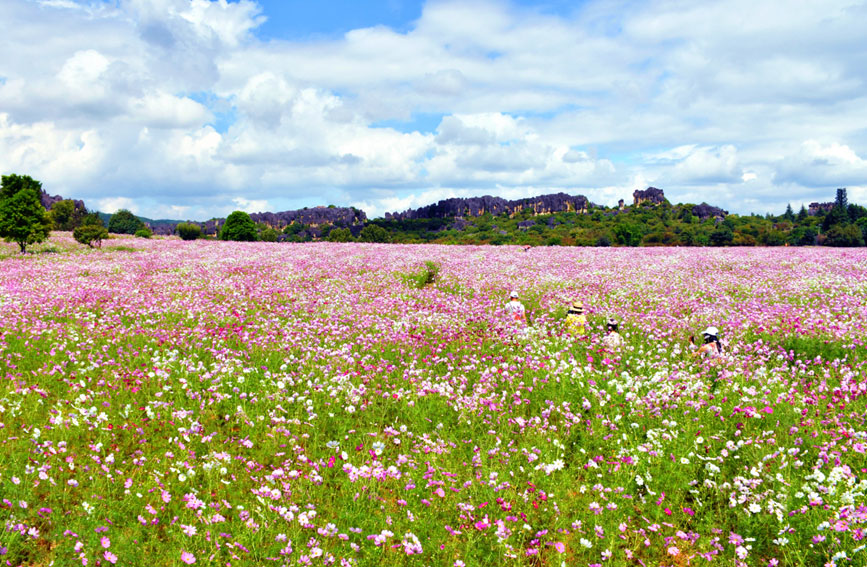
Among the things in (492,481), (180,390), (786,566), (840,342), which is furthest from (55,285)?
(840,342)

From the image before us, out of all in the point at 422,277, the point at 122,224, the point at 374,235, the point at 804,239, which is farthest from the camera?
the point at 122,224

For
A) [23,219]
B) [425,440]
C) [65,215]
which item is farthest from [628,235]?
[65,215]

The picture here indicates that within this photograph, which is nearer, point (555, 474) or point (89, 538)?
point (89, 538)

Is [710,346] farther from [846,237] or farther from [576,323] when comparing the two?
[846,237]

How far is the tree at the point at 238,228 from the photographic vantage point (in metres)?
61.8

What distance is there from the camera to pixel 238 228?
6256 centimetres

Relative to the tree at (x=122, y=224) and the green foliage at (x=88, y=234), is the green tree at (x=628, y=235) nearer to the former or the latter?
the green foliage at (x=88, y=234)


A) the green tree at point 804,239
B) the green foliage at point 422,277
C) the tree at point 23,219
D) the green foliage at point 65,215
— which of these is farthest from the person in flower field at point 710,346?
the green foliage at point 65,215

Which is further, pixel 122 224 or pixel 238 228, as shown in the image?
pixel 122 224

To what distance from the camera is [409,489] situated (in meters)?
5.17

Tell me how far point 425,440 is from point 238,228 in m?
62.9

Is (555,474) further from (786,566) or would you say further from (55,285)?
(55,285)

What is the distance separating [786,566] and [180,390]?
770 centimetres

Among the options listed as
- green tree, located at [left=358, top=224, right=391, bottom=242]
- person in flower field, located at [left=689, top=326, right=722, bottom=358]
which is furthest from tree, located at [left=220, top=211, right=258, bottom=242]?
person in flower field, located at [left=689, top=326, right=722, bottom=358]
